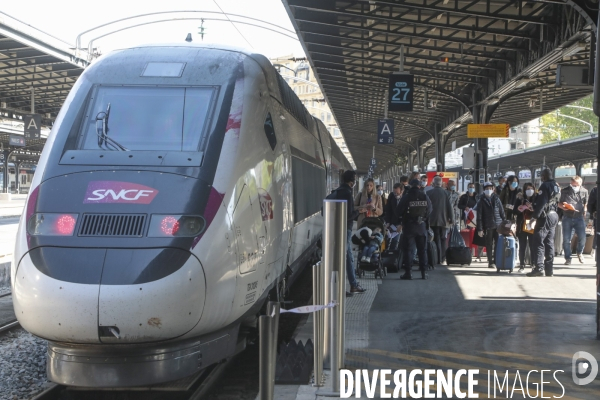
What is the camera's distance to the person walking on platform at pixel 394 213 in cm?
1205

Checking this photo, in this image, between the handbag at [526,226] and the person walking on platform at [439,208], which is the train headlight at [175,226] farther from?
the person walking on platform at [439,208]

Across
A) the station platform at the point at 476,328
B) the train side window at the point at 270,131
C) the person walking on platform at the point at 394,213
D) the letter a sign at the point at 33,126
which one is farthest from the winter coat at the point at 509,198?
the letter a sign at the point at 33,126

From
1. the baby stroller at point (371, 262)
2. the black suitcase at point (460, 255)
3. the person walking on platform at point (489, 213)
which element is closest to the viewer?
the baby stroller at point (371, 262)

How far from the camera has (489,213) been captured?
45.2 feet

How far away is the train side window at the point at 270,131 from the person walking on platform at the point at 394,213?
503cm

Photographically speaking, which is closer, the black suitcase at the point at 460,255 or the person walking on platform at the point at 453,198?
the black suitcase at the point at 460,255

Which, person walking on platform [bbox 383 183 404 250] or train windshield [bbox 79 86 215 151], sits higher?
train windshield [bbox 79 86 215 151]

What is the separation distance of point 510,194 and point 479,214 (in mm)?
1917

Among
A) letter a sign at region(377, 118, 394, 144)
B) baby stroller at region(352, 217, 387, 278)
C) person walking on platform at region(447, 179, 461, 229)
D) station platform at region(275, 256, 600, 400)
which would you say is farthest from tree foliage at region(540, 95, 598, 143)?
station platform at region(275, 256, 600, 400)

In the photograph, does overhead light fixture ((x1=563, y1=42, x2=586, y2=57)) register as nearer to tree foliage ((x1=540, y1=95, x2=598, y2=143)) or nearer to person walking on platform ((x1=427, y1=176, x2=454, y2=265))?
person walking on platform ((x1=427, y1=176, x2=454, y2=265))

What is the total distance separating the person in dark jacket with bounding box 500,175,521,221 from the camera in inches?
595

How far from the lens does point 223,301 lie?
5562 mm

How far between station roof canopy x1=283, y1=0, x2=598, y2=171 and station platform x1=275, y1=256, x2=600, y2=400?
2.96m

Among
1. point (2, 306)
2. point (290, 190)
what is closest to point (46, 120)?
point (2, 306)
